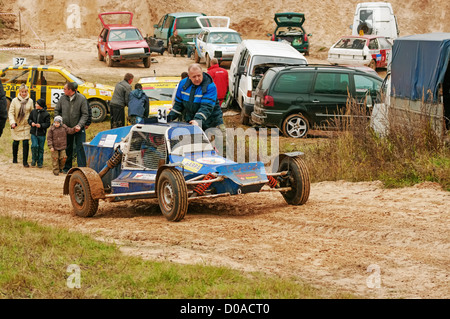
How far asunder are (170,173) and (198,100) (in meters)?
2.33

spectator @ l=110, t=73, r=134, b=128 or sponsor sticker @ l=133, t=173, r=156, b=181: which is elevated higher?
spectator @ l=110, t=73, r=134, b=128

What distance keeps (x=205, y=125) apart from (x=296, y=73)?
22.4 feet

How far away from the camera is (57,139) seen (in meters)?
15.3

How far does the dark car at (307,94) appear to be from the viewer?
18016 mm

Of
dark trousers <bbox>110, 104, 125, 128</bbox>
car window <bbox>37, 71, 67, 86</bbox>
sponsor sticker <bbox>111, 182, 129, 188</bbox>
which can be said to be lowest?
sponsor sticker <bbox>111, 182, 129, 188</bbox>

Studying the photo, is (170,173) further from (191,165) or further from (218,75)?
(218,75)

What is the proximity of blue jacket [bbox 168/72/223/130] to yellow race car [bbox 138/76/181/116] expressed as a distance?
6.06 metres

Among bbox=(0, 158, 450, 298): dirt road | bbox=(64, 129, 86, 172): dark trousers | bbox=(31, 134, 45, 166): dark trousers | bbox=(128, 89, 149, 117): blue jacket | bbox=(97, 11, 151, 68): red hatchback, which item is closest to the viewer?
bbox=(0, 158, 450, 298): dirt road

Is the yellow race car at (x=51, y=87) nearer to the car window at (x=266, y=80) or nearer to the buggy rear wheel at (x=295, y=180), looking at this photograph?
the car window at (x=266, y=80)

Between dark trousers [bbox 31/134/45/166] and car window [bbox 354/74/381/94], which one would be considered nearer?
dark trousers [bbox 31/134/45/166]

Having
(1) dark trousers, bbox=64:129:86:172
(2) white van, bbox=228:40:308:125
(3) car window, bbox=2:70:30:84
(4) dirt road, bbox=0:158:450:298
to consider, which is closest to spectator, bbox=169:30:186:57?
(2) white van, bbox=228:40:308:125

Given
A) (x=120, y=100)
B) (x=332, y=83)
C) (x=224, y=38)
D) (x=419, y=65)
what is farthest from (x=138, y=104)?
(x=224, y=38)

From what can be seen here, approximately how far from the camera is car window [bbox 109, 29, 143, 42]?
3130 cm

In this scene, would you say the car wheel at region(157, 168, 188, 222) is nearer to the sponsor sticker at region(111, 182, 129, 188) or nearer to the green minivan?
the sponsor sticker at region(111, 182, 129, 188)
